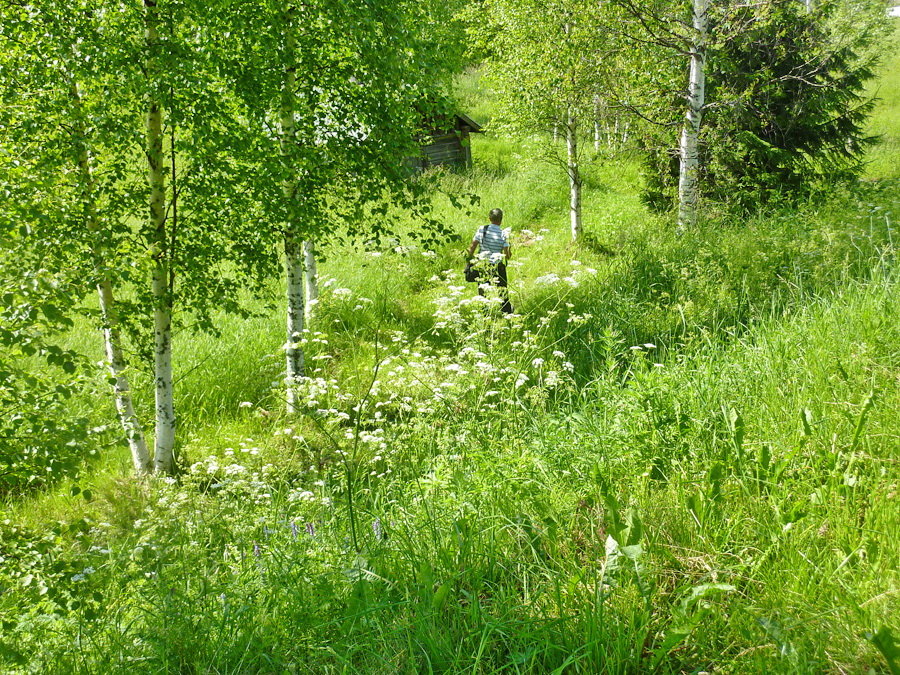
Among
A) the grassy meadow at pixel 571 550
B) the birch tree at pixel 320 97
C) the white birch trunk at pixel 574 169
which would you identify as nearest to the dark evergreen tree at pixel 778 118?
the white birch trunk at pixel 574 169

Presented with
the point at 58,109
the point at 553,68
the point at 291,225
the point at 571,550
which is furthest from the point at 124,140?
the point at 553,68

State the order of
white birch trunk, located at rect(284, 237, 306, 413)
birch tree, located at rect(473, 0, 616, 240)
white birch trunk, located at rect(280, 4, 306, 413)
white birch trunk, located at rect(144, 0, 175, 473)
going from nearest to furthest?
white birch trunk, located at rect(144, 0, 175, 473) → white birch trunk, located at rect(280, 4, 306, 413) → white birch trunk, located at rect(284, 237, 306, 413) → birch tree, located at rect(473, 0, 616, 240)

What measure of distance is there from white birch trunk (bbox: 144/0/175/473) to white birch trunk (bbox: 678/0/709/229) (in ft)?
24.9

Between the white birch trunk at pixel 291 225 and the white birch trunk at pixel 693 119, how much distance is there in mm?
6158

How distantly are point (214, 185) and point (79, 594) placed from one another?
4.01 meters

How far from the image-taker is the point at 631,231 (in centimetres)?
1134

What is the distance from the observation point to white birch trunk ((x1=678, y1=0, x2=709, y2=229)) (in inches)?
380

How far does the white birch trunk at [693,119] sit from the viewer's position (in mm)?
9656

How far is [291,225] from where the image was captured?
6.45 m

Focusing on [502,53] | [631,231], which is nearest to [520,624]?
[631,231]

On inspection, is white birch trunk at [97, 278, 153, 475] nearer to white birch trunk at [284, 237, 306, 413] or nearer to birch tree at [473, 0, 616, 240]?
white birch trunk at [284, 237, 306, 413]

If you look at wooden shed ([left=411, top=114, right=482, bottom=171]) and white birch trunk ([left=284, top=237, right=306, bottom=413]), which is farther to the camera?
wooden shed ([left=411, top=114, right=482, bottom=171])

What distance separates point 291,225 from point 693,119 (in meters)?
6.97

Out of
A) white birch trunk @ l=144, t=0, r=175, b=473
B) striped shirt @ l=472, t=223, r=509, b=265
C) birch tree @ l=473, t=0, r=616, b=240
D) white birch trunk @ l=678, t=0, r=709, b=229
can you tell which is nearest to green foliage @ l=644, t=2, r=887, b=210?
birch tree @ l=473, t=0, r=616, b=240
